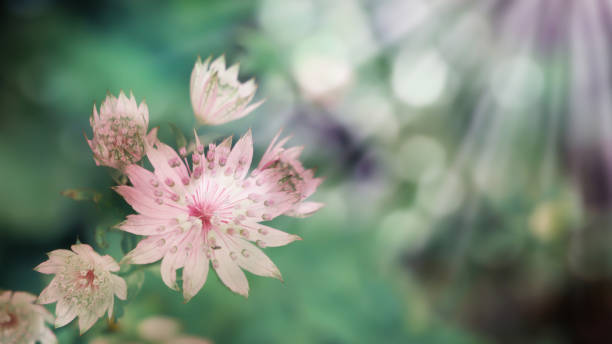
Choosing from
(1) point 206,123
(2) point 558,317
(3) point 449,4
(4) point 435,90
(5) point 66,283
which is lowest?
(5) point 66,283

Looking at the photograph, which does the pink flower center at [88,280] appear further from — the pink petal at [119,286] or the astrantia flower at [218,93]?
the astrantia flower at [218,93]

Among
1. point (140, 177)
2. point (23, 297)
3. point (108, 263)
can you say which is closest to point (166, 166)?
point (140, 177)

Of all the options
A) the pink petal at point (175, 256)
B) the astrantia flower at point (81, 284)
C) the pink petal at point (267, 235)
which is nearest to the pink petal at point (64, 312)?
the astrantia flower at point (81, 284)

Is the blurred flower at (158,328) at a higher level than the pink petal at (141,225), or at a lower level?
lower

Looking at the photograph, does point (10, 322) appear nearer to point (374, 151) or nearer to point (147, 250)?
point (147, 250)

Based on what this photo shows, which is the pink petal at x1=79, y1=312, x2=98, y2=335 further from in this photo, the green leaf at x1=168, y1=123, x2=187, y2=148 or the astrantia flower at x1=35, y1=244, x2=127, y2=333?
the green leaf at x1=168, y1=123, x2=187, y2=148

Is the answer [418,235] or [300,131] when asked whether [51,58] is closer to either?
[300,131]

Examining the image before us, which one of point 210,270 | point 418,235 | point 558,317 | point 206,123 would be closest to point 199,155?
point 206,123
